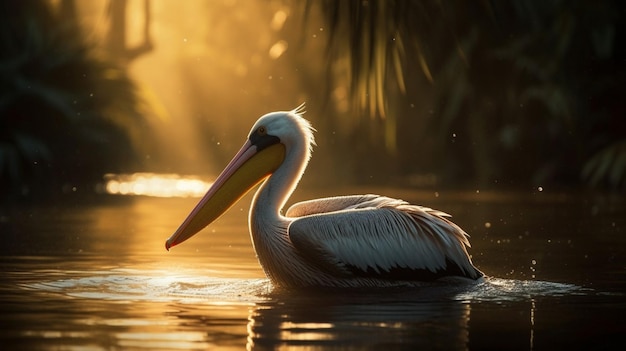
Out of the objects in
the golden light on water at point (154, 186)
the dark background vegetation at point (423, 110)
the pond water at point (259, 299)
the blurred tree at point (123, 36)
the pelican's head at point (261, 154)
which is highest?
the blurred tree at point (123, 36)

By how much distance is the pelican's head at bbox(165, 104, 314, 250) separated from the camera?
353 inches

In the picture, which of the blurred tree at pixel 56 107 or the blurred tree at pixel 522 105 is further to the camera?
the blurred tree at pixel 522 105

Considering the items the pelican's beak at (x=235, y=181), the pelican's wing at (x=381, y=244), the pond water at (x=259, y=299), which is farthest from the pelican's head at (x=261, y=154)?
the pelican's wing at (x=381, y=244)

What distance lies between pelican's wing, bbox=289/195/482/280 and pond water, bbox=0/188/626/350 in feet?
0.49

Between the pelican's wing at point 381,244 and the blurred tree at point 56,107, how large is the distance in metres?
13.2

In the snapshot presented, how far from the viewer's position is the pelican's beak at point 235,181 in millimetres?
8844

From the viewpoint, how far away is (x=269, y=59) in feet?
142

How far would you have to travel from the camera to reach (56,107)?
73.7 ft

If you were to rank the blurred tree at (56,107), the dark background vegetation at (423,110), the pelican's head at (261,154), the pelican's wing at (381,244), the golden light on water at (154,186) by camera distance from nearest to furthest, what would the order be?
1. the pelican's wing at (381,244)
2. the pelican's head at (261,154)
3. the blurred tree at (56,107)
4. the dark background vegetation at (423,110)
5. the golden light on water at (154,186)

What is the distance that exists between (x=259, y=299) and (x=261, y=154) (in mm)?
1555

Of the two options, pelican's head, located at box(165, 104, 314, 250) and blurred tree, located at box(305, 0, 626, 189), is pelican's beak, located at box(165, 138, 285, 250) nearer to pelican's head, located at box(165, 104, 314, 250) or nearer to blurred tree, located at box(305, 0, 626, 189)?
pelican's head, located at box(165, 104, 314, 250)

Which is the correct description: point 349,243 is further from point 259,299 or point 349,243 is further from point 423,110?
point 423,110

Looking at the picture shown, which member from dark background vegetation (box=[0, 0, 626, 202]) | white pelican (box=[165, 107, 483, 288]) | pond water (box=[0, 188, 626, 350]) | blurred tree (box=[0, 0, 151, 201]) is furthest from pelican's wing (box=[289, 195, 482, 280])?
blurred tree (box=[0, 0, 151, 201])

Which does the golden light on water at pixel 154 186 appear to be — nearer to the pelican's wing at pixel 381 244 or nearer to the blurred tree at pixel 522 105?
the blurred tree at pixel 522 105
